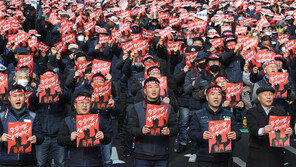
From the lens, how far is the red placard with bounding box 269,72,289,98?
7430mm

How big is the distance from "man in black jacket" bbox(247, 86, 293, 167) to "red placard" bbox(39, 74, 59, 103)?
3.28 metres

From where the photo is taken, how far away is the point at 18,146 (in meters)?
5.67

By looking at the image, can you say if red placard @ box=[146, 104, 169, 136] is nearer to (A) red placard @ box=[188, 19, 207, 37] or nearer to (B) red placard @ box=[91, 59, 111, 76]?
(B) red placard @ box=[91, 59, 111, 76]

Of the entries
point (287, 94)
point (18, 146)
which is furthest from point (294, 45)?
point (18, 146)

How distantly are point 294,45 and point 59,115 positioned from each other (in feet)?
21.2

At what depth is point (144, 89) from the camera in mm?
6910

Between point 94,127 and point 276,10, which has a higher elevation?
point 276,10

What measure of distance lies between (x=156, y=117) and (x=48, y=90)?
2327 mm

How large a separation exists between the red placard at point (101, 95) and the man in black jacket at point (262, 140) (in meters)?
2.41

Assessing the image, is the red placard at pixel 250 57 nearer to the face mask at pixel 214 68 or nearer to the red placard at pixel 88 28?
the face mask at pixel 214 68

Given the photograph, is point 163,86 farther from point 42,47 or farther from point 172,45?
point 42,47

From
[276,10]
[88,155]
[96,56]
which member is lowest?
[88,155]

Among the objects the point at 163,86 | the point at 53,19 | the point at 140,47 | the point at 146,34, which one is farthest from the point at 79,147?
the point at 53,19

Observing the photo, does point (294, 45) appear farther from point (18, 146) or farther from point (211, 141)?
point (18, 146)
